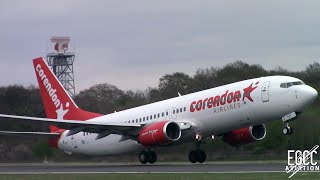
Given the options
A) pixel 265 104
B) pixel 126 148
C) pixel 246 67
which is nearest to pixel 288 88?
pixel 265 104

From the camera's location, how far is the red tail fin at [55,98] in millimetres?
55969

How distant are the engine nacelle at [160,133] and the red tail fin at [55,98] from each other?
950 centimetres

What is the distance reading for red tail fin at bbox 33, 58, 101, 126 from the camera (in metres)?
56.0

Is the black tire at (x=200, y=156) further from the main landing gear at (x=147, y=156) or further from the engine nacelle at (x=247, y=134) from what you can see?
the main landing gear at (x=147, y=156)

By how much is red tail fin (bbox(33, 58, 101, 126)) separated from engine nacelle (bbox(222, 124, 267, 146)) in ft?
36.9

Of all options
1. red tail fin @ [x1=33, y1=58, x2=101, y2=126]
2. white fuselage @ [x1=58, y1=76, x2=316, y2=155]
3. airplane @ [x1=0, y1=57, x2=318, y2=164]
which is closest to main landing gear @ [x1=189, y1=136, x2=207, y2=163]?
airplane @ [x1=0, y1=57, x2=318, y2=164]

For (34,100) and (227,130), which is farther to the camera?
(34,100)

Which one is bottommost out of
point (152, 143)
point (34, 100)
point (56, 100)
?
point (152, 143)

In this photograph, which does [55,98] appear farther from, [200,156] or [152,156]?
[200,156]

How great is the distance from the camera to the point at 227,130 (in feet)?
154

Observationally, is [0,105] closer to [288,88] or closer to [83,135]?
[83,135]

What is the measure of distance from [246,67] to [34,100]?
24426 millimetres

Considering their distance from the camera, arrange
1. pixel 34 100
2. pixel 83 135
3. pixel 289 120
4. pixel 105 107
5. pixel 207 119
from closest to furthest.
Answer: pixel 289 120
pixel 207 119
pixel 83 135
pixel 105 107
pixel 34 100

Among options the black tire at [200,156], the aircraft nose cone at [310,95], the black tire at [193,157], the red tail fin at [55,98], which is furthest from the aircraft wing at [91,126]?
the aircraft nose cone at [310,95]
